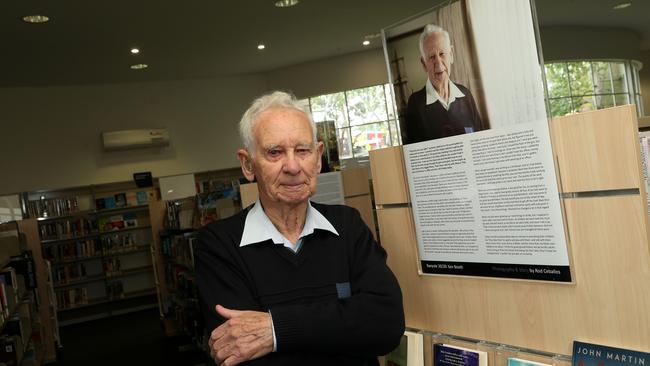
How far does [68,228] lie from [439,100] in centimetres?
955

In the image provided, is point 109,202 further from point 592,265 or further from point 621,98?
point 621,98

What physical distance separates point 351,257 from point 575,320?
69 centimetres

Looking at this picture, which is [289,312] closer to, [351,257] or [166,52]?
[351,257]

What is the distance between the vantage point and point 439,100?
1854 millimetres

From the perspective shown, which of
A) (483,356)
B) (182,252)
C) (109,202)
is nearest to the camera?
(483,356)

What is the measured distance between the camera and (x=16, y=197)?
7.58m

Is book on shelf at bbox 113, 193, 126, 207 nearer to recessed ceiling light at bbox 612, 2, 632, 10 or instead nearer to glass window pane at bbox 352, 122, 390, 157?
glass window pane at bbox 352, 122, 390, 157

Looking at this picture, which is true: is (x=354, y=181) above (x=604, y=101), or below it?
below

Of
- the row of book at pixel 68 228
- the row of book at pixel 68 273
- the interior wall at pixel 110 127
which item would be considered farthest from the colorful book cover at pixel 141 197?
the row of book at pixel 68 273

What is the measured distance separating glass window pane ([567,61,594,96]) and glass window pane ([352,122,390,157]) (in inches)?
173

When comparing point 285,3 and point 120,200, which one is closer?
point 285,3

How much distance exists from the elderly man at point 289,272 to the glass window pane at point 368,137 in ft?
32.8

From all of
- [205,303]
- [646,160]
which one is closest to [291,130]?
[205,303]

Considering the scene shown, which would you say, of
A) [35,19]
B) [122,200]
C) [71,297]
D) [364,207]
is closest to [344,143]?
[122,200]
